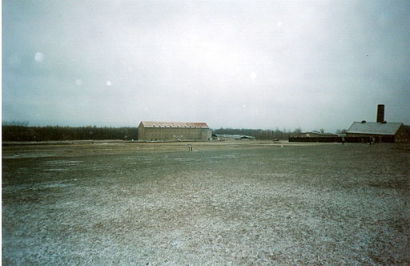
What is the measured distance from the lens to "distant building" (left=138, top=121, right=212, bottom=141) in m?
69.3

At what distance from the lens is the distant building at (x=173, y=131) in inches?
2729

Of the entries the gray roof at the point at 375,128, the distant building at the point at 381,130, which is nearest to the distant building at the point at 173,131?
the gray roof at the point at 375,128

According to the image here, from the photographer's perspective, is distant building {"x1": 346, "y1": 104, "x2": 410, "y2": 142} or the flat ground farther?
distant building {"x1": 346, "y1": 104, "x2": 410, "y2": 142}

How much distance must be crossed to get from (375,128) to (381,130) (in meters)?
1.67

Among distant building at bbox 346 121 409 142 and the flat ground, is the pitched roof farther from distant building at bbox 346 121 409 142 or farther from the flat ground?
the flat ground

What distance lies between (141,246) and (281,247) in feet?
9.44

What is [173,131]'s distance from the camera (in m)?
73.3

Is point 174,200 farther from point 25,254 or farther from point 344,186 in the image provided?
point 344,186

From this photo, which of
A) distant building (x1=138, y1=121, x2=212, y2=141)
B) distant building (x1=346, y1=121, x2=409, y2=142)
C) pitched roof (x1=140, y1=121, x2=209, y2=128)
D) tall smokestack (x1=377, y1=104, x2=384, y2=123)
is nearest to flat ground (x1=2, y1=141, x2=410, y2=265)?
distant building (x1=138, y1=121, x2=212, y2=141)

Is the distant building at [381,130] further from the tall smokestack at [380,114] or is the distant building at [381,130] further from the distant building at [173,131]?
the distant building at [173,131]

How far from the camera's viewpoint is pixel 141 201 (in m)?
8.91

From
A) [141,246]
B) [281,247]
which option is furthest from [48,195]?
[281,247]

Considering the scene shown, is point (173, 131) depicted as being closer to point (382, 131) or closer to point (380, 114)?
point (382, 131)

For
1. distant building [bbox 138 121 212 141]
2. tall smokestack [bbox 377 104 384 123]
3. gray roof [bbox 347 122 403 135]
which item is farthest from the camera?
distant building [bbox 138 121 212 141]
